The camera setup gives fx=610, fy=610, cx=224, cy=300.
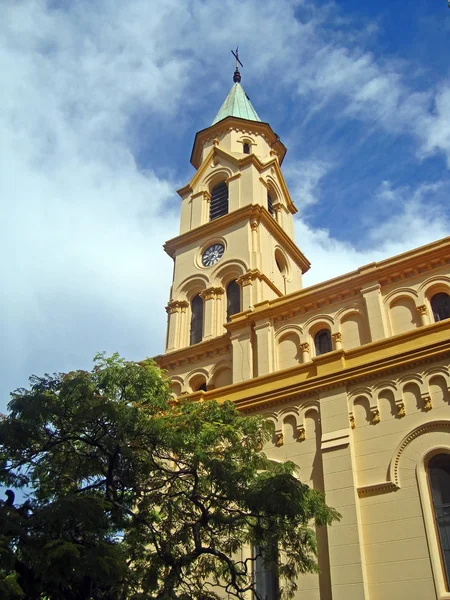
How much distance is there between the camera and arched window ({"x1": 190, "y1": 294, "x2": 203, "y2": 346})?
28339 millimetres

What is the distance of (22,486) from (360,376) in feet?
32.1

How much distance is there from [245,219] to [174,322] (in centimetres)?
625

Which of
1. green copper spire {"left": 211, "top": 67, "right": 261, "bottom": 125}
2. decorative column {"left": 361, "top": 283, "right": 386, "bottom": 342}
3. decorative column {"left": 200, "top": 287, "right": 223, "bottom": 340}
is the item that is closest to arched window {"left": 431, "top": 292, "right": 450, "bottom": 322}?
decorative column {"left": 361, "top": 283, "right": 386, "bottom": 342}

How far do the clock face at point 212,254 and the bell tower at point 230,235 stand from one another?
0.07 m

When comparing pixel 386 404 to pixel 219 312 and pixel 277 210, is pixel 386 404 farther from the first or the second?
pixel 277 210

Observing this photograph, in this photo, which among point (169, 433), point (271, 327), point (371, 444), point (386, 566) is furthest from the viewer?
point (271, 327)

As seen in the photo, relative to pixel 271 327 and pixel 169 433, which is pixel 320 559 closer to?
pixel 169 433

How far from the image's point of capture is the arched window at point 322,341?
22.7 meters

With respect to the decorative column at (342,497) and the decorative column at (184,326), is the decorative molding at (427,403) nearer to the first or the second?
the decorative column at (342,497)

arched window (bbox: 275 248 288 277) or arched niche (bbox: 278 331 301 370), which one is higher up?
arched window (bbox: 275 248 288 277)

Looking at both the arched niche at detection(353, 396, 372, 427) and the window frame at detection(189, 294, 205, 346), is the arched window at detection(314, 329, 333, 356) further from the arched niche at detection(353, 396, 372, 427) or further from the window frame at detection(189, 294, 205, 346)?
the window frame at detection(189, 294, 205, 346)

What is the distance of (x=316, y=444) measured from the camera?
17.7 m

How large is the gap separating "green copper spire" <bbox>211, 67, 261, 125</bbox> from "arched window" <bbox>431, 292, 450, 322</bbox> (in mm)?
20990

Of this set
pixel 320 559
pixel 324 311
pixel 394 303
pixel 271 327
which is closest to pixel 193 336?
pixel 271 327
